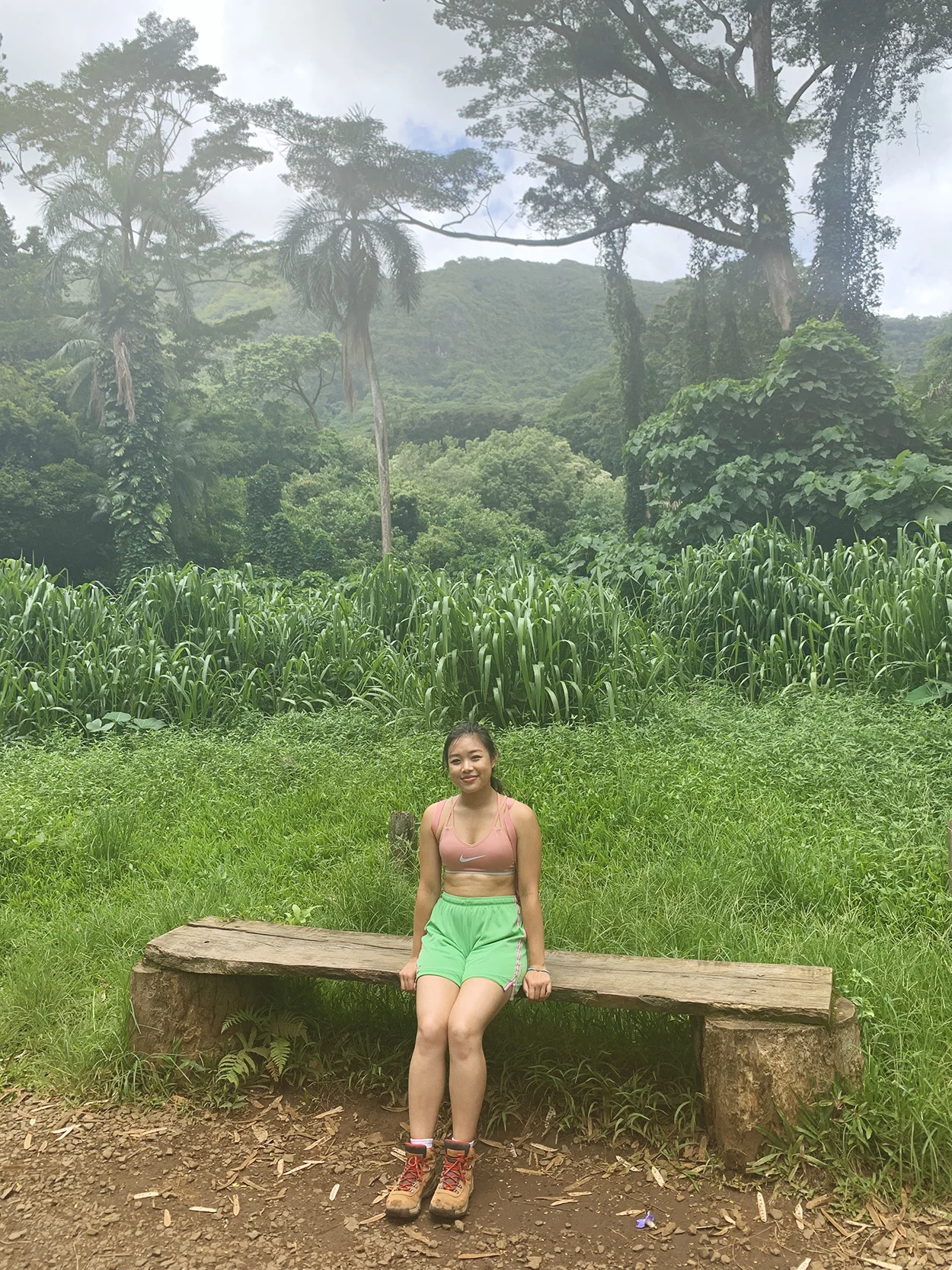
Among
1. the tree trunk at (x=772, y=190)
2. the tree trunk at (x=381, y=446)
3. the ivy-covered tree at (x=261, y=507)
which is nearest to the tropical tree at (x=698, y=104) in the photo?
the tree trunk at (x=772, y=190)

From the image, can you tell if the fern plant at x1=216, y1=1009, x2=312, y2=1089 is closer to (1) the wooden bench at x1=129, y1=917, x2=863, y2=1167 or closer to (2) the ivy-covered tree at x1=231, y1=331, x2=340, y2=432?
(1) the wooden bench at x1=129, y1=917, x2=863, y2=1167

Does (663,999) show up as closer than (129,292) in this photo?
Yes

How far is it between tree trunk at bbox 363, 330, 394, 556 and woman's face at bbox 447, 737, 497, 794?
19.7 feet

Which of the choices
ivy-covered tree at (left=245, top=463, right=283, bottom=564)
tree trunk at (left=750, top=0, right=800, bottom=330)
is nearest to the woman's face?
ivy-covered tree at (left=245, top=463, right=283, bottom=564)

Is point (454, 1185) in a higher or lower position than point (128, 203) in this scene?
lower

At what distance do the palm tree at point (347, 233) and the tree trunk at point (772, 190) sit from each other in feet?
9.46

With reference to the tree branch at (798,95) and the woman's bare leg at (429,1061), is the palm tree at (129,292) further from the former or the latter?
the woman's bare leg at (429,1061)

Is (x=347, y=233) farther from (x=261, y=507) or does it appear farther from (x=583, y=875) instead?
(x=583, y=875)

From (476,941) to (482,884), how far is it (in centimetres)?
12

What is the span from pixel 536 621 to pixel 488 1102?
298cm

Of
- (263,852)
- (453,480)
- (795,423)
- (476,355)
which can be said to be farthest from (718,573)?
(476,355)

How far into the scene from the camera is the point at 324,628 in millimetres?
5887

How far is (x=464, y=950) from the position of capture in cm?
206

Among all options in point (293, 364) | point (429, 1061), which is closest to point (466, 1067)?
point (429, 1061)
